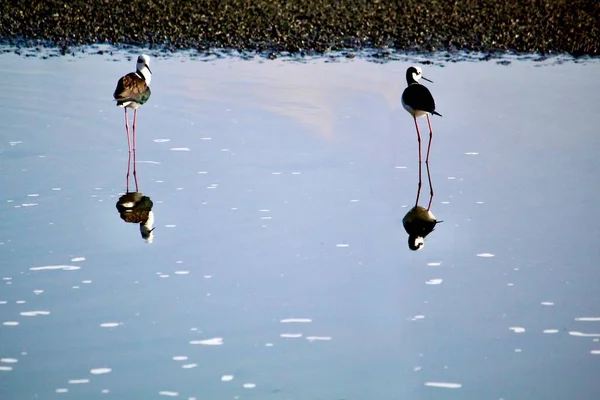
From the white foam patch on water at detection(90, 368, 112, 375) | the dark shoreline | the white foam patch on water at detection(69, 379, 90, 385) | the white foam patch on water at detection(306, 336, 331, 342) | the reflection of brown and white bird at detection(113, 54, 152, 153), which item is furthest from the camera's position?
the dark shoreline

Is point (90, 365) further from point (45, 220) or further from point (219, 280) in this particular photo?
point (45, 220)

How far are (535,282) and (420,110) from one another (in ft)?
13.3

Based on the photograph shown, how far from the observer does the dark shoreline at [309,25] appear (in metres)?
17.1

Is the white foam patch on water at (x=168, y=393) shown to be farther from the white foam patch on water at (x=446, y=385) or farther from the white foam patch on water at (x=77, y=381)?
the white foam patch on water at (x=446, y=385)

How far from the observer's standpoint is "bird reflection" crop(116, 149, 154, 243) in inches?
357

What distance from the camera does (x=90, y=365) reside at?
21.4 feet

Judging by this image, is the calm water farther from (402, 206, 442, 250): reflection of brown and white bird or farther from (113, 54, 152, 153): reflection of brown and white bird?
(113, 54, 152, 153): reflection of brown and white bird

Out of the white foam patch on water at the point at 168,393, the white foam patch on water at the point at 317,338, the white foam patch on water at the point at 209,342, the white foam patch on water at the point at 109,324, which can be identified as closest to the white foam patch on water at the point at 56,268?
the white foam patch on water at the point at 109,324

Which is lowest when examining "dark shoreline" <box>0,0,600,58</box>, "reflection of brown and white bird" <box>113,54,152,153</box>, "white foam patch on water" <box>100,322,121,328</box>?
"white foam patch on water" <box>100,322,121,328</box>

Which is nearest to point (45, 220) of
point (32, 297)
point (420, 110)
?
point (32, 297)

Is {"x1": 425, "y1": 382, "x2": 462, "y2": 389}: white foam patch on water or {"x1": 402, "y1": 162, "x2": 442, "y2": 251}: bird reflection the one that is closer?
{"x1": 425, "y1": 382, "x2": 462, "y2": 389}: white foam patch on water

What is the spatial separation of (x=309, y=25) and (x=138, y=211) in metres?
9.01

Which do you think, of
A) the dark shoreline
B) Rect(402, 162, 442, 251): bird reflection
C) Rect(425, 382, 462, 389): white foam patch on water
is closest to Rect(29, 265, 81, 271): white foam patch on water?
Rect(402, 162, 442, 251): bird reflection

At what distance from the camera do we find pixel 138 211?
31.3 feet
